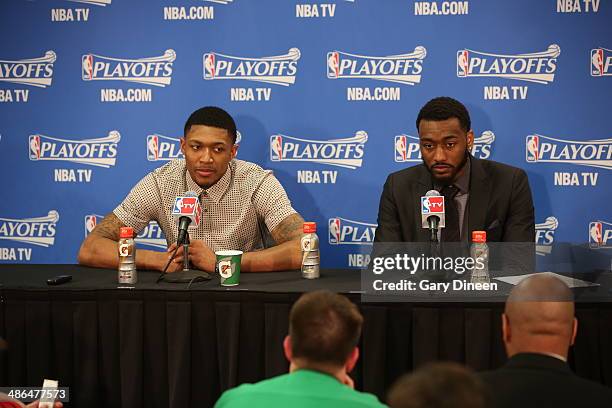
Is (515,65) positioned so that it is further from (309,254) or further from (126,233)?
(126,233)

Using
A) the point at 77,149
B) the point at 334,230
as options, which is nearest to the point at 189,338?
the point at 334,230

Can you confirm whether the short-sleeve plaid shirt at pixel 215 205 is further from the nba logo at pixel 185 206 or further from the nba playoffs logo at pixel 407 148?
the nba playoffs logo at pixel 407 148

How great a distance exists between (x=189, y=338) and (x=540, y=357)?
151cm

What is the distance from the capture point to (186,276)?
3105mm

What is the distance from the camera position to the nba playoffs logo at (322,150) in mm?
4395

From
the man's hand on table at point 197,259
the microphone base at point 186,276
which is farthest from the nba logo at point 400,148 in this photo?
the microphone base at point 186,276

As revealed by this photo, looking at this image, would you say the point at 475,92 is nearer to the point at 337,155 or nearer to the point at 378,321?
the point at 337,155

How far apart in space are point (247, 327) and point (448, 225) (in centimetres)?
120

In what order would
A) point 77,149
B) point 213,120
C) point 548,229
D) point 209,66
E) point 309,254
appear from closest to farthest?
point 309,254 < point 213,120 < point 548,229 < point 209,66 < point 77,149

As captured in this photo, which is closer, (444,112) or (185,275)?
(185,275)

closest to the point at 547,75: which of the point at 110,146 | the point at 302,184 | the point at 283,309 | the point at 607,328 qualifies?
the point at 302,184

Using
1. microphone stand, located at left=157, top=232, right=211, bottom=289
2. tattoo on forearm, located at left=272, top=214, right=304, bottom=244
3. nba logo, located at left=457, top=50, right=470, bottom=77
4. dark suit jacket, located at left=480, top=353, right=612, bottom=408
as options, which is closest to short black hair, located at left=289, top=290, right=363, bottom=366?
dark suit jacket, located at left=480, top=353, right=612, bottom=408

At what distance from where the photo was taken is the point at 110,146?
180 inches

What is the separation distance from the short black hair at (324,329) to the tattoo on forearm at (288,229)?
1708mm
